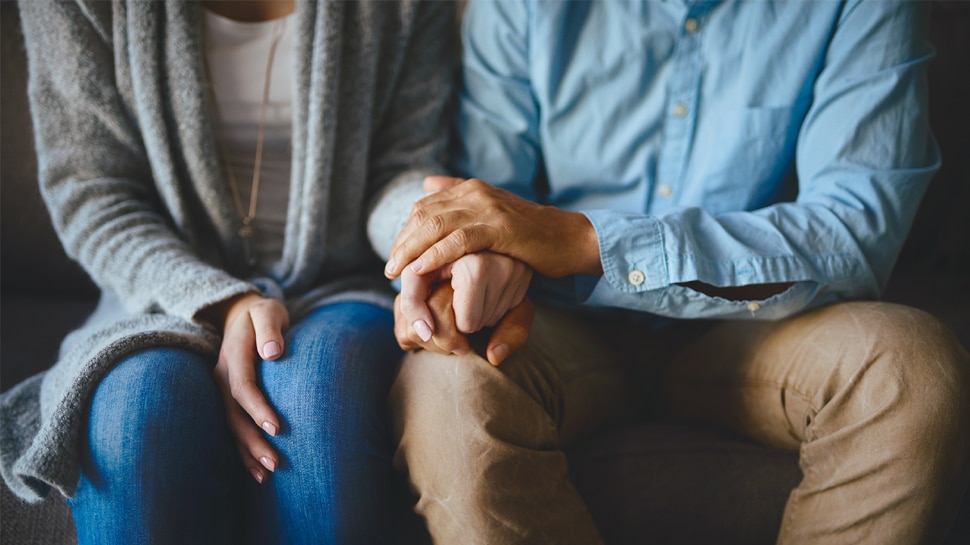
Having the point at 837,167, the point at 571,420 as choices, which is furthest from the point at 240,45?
the point at 837,167

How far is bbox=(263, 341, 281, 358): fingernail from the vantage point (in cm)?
69

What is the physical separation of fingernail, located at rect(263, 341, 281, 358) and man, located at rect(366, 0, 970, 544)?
0.14m

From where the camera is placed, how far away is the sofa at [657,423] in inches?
28.7

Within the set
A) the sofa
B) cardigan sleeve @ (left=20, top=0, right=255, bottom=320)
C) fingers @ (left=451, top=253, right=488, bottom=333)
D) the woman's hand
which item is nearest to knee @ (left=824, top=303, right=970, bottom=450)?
the sofa

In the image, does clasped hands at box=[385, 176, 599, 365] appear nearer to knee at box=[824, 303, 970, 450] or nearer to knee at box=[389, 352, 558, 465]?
knee at box=[389, 352, 558, 465]

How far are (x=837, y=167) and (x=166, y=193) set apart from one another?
888 mm

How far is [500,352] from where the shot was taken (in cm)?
68

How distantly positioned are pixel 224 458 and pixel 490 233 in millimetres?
379

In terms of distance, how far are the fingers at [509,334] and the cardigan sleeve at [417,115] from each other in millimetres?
261

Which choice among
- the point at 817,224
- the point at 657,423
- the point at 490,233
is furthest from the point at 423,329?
the point at 817,224

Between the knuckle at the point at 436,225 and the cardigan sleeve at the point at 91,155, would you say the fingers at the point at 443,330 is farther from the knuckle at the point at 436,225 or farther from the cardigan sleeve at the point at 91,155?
the cardigan sleeve at the point at 91,155

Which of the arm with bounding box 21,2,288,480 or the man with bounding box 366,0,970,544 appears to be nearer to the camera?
the man with bounding box 366,0,970,544

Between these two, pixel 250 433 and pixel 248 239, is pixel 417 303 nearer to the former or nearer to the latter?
pixel 250 433

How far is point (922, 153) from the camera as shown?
0.78m
